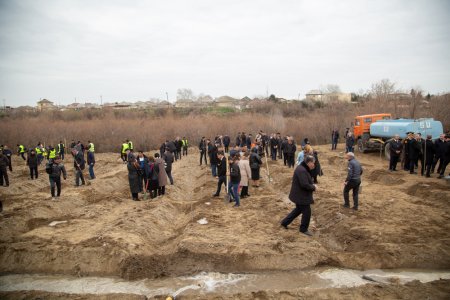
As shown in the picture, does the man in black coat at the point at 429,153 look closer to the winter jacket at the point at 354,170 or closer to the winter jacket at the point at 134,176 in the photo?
the winter jacket at the point at 354,170

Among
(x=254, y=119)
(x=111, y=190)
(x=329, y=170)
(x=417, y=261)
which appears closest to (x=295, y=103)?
(x=254, y=119)

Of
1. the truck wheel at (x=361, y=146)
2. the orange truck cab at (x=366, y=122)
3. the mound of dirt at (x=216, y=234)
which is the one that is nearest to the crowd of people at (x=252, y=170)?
the mound of dirt at (x=216, y=234)

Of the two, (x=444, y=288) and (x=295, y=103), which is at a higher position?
(x=295, y=103)

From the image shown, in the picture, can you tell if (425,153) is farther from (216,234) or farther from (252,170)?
(216,234)

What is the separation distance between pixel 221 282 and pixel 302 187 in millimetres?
2713

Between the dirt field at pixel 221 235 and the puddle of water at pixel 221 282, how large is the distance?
21cm

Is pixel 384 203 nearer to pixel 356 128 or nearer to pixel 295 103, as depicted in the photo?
pixel 356 128

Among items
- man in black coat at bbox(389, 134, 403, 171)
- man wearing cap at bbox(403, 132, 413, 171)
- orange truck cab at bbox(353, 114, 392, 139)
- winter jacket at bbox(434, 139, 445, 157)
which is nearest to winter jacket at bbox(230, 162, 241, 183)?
man in black coat at bbox(389, 134, 403, 171)

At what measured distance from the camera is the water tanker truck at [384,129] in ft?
53.3

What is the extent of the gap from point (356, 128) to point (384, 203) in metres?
14.5

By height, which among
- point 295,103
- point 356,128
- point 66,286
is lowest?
point 66,286

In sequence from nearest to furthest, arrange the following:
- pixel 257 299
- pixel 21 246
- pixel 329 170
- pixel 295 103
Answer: pixel 257 299, pixel 21 246, pixel 329 170, pixel 295 103

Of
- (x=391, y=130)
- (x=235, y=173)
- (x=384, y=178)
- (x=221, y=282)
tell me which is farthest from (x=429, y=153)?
(x=221, y=282)

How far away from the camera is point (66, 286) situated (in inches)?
224
